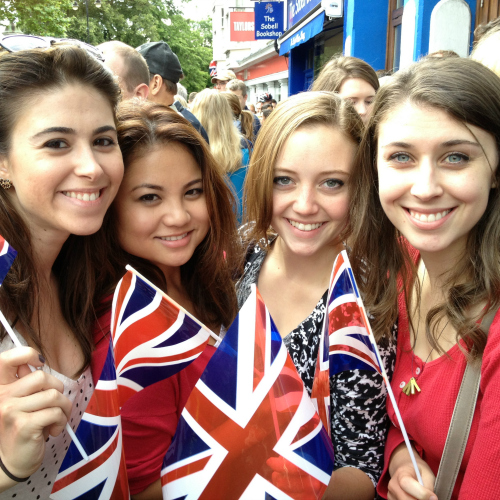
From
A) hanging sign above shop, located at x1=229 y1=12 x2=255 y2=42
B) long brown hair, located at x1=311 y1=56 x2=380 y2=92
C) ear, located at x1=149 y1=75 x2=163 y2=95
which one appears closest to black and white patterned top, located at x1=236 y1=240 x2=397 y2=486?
long brown hair, located at x1=311 y1=56 x2=380 y2=92

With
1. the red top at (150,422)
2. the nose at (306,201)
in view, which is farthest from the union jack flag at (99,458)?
the nose at (306,201)

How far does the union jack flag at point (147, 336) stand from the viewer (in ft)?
5.13

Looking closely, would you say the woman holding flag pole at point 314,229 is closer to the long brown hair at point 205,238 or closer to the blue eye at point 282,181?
the blue eye at point 282,181

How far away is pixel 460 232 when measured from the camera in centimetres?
→ 158

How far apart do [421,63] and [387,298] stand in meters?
0.85

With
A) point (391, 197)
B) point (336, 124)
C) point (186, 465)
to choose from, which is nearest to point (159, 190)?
point (336, 124)

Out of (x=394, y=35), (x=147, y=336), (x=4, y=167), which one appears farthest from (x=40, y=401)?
(x=394, y=35)

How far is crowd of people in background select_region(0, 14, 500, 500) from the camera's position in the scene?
4.87 feet

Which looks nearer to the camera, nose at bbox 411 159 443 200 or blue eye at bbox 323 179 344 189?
nose at bbox 411 159 443 200

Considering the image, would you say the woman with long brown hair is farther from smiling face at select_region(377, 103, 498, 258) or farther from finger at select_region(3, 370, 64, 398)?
smiling face at select_region(377, 103, 498, 258)

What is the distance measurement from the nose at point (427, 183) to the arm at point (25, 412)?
3.89 ft

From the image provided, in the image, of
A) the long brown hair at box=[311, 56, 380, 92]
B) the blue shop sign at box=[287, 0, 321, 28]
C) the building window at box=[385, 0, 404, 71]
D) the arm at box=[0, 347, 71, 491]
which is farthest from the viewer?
the blue shop sign at box=[287, 0, 321, 28]

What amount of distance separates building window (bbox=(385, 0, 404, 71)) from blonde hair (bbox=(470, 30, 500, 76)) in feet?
19.1

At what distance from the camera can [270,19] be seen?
1619 centimetres
